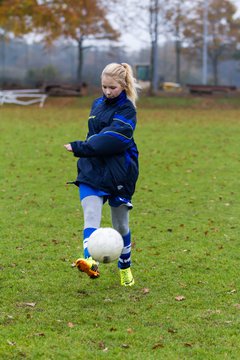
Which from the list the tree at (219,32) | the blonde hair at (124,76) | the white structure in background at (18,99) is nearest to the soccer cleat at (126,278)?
the blonde hair at (124,76)

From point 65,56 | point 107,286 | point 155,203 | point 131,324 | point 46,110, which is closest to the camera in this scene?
point 131,324

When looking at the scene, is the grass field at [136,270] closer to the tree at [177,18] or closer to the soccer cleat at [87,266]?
the soccer cleat at [87,266]

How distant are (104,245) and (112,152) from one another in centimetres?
83

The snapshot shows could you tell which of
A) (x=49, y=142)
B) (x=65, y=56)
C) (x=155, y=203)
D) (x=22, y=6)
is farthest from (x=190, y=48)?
(x=155, y=203)

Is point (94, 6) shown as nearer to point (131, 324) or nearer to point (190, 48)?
point (190, 48)

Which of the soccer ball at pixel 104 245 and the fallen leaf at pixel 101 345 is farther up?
the soccer ball at pixel 104 245

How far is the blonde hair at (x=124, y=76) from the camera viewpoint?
5.83 meters

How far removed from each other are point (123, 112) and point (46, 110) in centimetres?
2533

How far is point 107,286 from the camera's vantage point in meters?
6.29

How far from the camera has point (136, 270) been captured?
22.5 ft

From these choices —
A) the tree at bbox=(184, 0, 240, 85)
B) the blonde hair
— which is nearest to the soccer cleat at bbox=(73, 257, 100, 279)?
the blonde hair

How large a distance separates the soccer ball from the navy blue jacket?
Answer: 47 centimetres

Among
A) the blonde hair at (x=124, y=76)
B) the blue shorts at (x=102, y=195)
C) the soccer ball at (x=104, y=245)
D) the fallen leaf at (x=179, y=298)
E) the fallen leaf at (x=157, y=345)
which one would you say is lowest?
the fallen leaf at (x=157, y=345)

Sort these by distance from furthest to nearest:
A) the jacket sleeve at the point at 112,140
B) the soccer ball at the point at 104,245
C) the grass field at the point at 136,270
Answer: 1. the jacket sleeve at the point at 112,140
2. the soccer ball at the point at 104,245
3. the grass field at the point at 136,270
